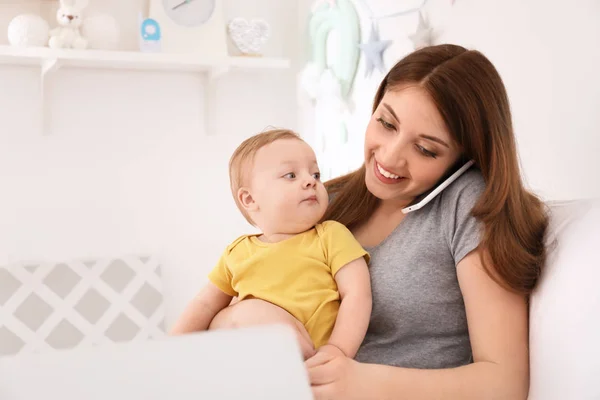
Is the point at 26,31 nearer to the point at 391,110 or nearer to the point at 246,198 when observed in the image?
the point at 246,198

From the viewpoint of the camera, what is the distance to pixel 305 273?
1226 mm

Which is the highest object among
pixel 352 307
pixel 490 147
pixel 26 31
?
pixel 26 31

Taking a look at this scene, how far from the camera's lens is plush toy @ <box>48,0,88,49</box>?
241 cm

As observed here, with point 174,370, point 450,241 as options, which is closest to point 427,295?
point 450,241

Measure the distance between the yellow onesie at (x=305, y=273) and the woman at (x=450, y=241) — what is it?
62 millimetres

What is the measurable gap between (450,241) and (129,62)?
64.5 inches

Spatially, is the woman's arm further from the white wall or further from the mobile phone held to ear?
the white wall

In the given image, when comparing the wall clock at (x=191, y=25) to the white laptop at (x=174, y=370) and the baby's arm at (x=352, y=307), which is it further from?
the white laptop at (x=174, y=370)

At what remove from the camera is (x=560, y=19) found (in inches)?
61.4

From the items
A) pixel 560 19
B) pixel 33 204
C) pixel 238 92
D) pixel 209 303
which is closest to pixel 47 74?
pixel 33 204

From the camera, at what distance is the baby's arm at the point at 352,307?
1.13 meters

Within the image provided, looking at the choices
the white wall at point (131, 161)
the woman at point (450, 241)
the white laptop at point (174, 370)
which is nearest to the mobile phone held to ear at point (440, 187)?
the woman at point (450, 241)

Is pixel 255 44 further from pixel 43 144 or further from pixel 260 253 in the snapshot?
pixel 260 253

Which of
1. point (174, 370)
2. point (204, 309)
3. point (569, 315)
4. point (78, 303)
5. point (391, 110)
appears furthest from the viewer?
point (78, 303)
